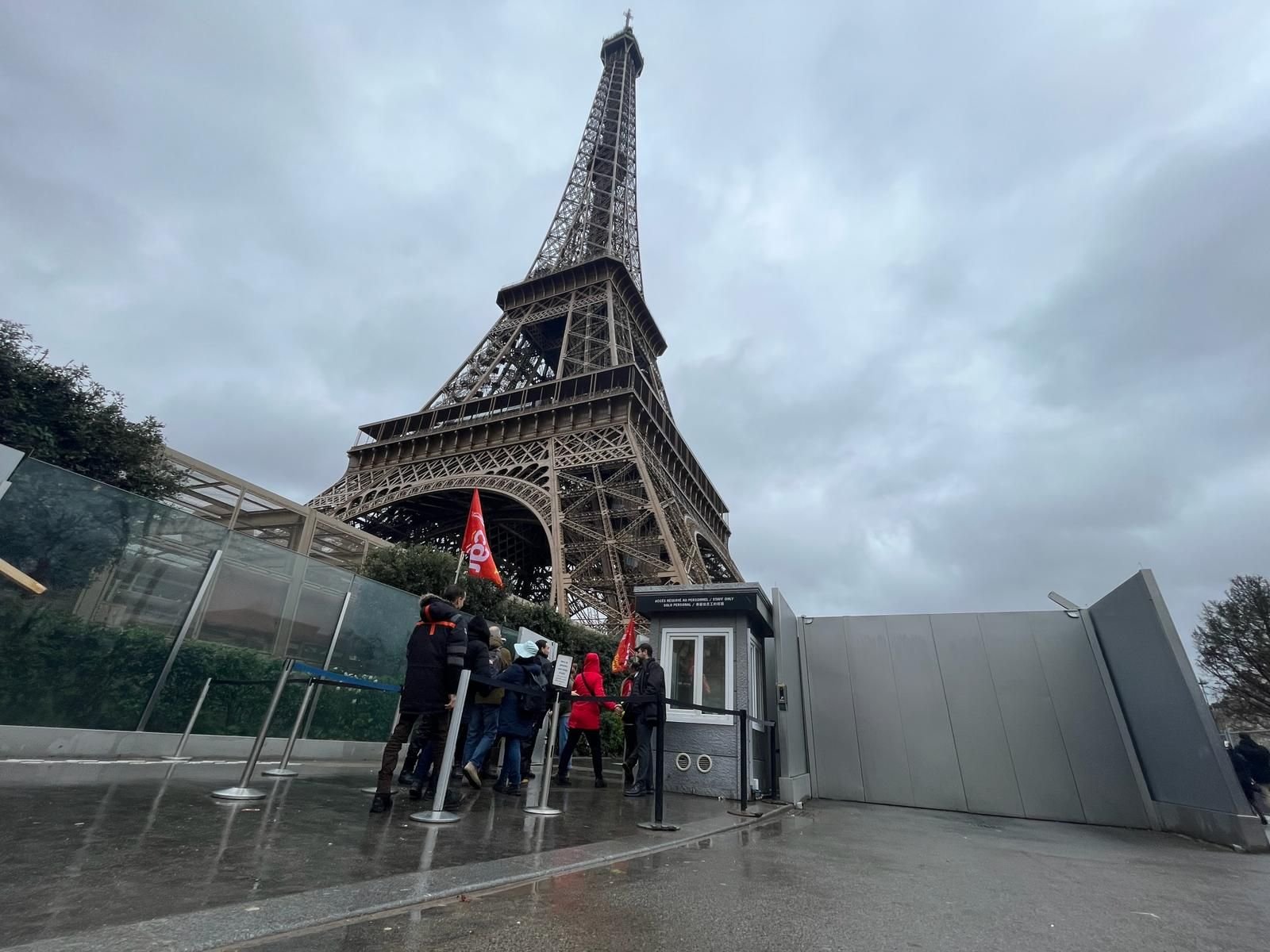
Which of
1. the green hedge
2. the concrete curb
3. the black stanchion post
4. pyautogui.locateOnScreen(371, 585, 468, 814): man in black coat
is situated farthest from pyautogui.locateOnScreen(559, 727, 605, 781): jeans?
the concrete curb

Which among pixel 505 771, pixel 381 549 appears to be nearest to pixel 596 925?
pixel 505 771

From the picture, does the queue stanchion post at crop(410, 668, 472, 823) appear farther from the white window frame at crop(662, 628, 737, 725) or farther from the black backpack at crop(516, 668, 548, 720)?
the white window frame at crop(662, 628, 737, 725)

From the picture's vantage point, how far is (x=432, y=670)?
16.2 ft

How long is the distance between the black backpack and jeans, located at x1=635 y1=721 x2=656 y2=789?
1310 mm

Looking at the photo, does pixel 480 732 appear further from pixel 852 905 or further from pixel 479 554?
pixel 479 554

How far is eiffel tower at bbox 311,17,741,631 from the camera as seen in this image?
952 inches

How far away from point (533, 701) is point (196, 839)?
332cm

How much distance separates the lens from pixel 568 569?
936 inches

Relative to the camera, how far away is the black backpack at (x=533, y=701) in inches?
249

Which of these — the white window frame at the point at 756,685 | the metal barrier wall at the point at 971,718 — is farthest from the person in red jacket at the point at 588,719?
the metal barrier wall at the point at 971,718

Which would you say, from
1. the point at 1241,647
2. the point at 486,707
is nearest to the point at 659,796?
the point at 486,707

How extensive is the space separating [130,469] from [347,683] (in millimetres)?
9601

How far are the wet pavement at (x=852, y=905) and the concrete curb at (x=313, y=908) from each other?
0.09m

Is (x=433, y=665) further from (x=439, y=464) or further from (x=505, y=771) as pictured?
(x=439, y=464)
